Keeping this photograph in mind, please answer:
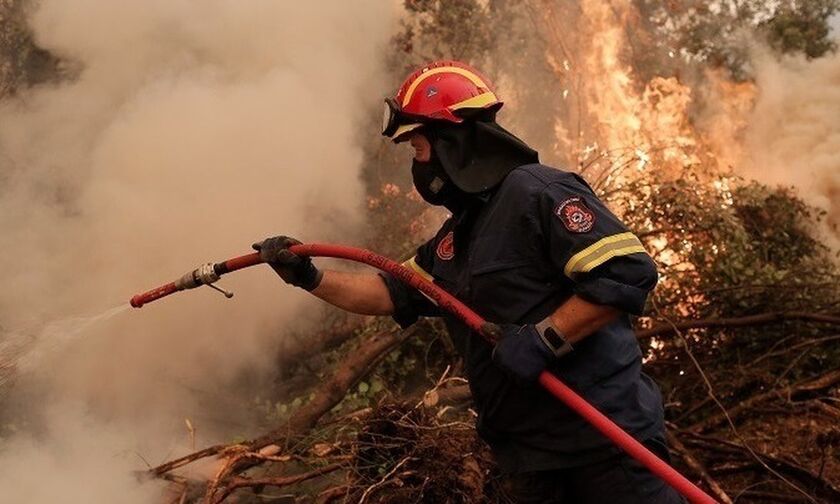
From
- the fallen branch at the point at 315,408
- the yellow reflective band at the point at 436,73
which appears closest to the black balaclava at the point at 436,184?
the yellow reflective band at the point at 436,73

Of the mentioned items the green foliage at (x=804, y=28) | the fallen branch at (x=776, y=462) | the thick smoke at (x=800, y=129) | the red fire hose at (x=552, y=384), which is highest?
the green foliage at (x=804, y=28)

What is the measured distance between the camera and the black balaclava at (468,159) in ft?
8.48

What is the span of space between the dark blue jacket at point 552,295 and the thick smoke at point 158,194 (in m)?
2.65

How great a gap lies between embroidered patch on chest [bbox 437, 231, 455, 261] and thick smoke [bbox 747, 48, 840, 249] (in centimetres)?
827

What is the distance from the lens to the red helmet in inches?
105

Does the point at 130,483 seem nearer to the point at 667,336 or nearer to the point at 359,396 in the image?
the point at 359,396

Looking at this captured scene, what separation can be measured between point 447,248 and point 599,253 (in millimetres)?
726

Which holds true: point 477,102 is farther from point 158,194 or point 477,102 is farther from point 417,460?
point 158,194

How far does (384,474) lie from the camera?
366 centimetres

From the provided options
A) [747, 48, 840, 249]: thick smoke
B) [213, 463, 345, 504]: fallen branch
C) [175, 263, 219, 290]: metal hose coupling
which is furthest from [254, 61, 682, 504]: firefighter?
[747, 48, 840, 249]: thick smoke

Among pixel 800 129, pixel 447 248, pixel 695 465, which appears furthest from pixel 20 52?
pixel 800 129

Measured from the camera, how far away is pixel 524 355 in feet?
7.58

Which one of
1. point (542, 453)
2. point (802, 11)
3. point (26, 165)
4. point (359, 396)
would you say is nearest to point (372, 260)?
point (542, 453)

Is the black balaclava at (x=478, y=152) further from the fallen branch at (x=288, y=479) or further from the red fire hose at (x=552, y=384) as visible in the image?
the fallen branch at (x=288, y=479)
